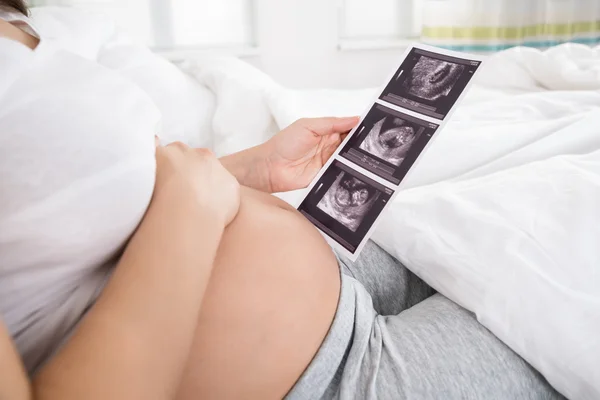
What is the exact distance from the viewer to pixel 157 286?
0.48 m

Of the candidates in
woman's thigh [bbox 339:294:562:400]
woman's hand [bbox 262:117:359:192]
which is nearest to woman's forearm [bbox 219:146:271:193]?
woman's hand [bbox 262:117:359:192]

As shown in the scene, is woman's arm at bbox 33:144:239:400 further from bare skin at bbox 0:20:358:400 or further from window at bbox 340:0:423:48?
window at bbox 340:0:423:48

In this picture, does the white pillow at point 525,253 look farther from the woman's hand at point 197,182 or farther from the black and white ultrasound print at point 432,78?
the woman's hand at point 197,182

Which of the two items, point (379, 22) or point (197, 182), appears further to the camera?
point (379, 22)

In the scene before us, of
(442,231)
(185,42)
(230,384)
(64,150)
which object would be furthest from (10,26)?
(185,42)

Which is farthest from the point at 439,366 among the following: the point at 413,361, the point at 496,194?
the point at 496,194

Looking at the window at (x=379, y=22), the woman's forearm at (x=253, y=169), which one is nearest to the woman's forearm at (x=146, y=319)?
the woman's forearm at (x=253, y=169)

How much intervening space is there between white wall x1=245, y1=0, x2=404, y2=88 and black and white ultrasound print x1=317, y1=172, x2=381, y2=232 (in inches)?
58.0

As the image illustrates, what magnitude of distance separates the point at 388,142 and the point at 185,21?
1534 millimetres

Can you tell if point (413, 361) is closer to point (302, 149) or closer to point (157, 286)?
point (157, 286)

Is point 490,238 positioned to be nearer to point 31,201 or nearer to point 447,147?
point 447,147

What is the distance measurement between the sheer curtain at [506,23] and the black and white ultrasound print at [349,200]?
166cm

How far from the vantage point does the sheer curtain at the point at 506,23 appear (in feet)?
7.48

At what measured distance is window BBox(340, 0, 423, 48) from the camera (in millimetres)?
2404
